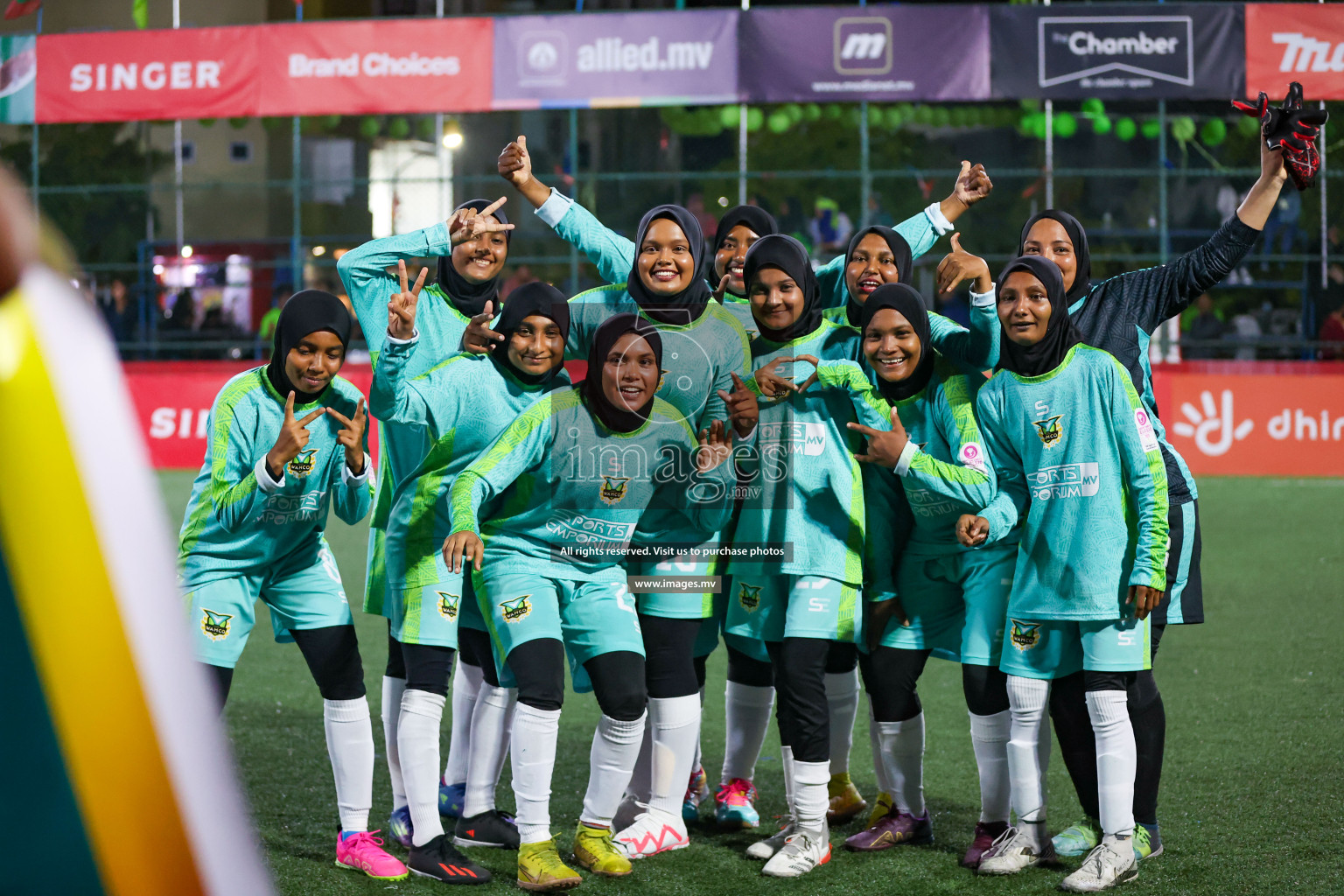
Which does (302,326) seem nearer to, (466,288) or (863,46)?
(466,288)

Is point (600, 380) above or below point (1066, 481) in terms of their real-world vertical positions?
above

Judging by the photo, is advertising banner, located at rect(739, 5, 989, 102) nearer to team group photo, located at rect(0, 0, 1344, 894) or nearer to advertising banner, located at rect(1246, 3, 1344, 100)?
advertising banner, located at rect(1246, 3, 1344, 100)

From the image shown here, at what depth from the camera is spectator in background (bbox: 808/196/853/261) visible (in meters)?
18.7

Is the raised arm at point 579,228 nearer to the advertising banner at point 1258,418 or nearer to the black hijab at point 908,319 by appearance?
the black hijab at point 908,319

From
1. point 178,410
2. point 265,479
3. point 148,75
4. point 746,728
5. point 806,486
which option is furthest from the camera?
point 148,75

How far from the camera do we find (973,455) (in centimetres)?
420

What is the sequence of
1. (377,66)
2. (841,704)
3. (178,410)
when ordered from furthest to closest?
(377,66), (178,410), (841,704)

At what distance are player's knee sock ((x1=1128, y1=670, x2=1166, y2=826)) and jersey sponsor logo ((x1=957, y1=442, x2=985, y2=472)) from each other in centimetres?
86

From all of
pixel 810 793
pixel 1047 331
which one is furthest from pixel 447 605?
pixel 1047 331

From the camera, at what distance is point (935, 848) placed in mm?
4402

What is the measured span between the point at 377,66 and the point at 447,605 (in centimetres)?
1490

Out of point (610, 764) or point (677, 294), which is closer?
point (610, 764)

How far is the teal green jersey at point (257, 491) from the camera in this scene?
410 centimetres

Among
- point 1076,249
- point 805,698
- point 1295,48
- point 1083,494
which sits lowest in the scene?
point 805,698
